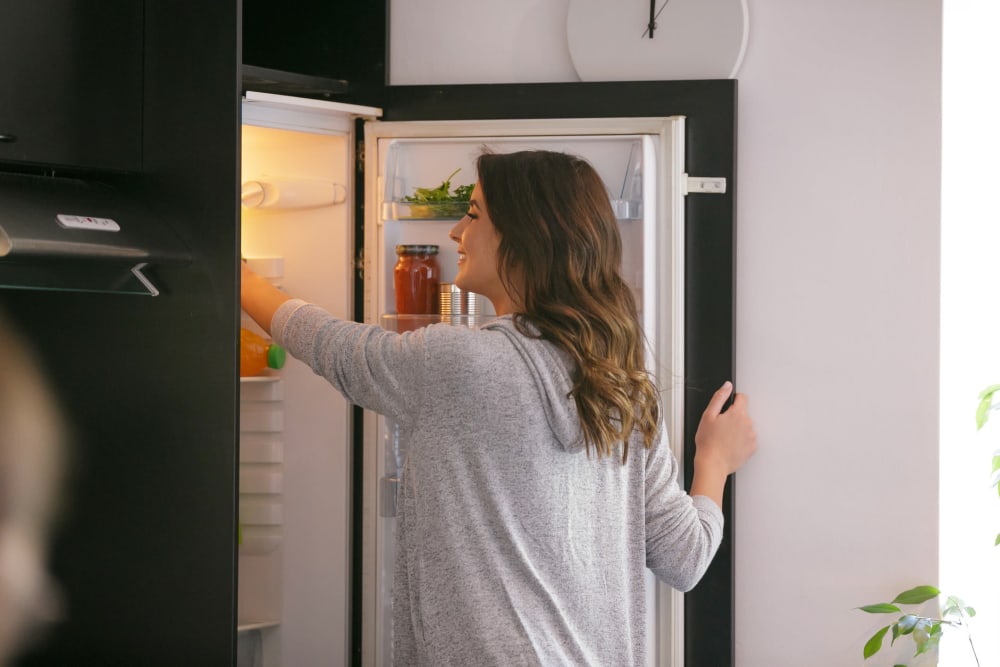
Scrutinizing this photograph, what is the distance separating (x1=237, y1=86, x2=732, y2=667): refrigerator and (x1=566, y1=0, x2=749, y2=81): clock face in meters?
0.15

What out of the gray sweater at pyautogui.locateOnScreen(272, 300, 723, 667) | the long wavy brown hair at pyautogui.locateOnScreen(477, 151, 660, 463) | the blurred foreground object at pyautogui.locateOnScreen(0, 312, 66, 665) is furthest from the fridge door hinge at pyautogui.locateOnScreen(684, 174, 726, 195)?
the blurred foreground object at pyautogui.locateOnScreen(0, 312, 66, 665)

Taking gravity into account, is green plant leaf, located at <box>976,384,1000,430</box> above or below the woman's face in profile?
below

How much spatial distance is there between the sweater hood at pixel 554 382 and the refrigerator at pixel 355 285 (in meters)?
0.71

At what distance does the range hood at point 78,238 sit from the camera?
1584 mm

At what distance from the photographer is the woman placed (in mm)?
1446

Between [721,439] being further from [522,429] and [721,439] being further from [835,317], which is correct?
[522,429]

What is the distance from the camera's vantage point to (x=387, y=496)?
222cm

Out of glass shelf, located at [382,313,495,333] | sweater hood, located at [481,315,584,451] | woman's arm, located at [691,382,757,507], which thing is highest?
glass shelf, located at [382,313,495,333]

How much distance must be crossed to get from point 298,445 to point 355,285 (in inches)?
14.3

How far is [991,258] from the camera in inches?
104

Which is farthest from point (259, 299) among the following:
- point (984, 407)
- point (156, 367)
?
point (984, 407)

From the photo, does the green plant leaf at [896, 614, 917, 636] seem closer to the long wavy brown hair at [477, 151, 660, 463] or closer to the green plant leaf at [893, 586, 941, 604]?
the green plant leaf at [893, 586, 941, 604]

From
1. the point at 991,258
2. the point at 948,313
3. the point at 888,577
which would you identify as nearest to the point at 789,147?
the point at 948,313

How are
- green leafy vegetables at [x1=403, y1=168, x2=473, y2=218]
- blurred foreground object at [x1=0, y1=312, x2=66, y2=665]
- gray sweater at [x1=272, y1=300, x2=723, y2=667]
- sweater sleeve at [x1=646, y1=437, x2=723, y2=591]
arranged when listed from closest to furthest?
1. gray sweater at [x1=272, y1=300, x2=723, y2=667]
2. sweater sleeve at [x1=646, y1=437, x2=723, y2=591]
3. blurred foreground object at [x1=0, y1=312, x2=66, y2=665]
4. green leafy vegetables at [x1=403, y1=168, x2=473, y2=218]
